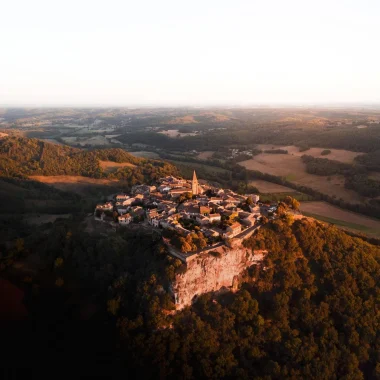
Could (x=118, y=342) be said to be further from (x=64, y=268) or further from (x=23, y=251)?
(x=23, y=251)

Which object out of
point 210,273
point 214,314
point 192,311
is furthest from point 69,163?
point 214,314

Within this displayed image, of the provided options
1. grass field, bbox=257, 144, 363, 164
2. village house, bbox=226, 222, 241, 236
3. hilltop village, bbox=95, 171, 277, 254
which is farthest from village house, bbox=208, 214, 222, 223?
grass field, bbox=257, 144, 363, 164

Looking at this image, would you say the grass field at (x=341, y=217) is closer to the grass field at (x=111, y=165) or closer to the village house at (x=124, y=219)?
the village house at (x=124, y=219)

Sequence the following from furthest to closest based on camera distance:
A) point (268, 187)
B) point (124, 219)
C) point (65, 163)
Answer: point (65, 163) → point (268, 187) → point (124, 219)

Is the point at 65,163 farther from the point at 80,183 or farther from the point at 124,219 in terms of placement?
the point at 124,219

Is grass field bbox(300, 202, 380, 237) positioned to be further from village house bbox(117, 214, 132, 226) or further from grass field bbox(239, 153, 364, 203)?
village house bbox(117, 214, 132, 226)

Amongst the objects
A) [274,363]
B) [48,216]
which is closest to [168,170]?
[48,216]

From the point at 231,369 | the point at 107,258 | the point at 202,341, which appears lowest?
the point at 231,369
